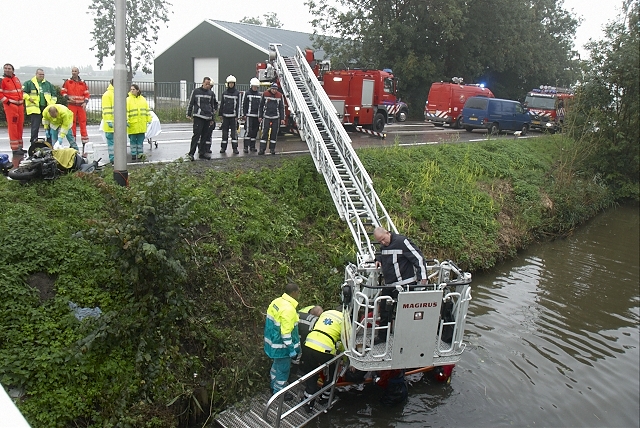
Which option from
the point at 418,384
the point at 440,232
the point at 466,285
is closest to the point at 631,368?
the point at 466,285

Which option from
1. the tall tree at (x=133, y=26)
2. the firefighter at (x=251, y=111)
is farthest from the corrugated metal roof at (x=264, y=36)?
the firefighter at (x=251, y=111)

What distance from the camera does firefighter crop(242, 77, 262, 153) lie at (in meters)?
11.9

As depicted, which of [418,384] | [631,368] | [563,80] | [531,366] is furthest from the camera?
[563,80]

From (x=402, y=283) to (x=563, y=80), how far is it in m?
39.8

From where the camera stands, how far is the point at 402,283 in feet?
20.1

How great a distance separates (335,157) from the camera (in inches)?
410

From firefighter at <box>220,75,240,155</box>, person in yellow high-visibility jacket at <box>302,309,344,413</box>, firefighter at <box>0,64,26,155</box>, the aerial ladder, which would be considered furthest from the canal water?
firefighter at <box>0,64,26,155</box>

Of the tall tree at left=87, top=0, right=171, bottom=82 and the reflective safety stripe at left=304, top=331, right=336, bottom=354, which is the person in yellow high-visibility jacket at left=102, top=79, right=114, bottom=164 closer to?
the reflective safety stripe at left=304, top=331, right=336, bottom=354

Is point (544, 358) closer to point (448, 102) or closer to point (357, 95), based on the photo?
point (357, 95)

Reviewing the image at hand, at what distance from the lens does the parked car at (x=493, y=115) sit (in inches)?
940

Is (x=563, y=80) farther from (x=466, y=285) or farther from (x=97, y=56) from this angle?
(x=466, y=285)

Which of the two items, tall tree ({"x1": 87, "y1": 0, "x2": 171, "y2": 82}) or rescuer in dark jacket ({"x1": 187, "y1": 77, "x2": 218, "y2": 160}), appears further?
tall tree ({"x1": 87, "y1": 0, "x2": 171, "y2": 82})

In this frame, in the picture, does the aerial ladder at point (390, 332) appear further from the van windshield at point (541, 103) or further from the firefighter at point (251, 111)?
the van windshield at point (541, 103)

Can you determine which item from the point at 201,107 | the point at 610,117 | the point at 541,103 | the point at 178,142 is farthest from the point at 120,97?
the point at 541,103
